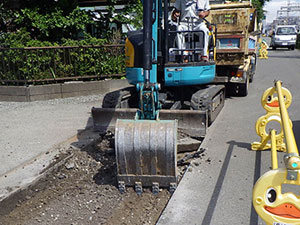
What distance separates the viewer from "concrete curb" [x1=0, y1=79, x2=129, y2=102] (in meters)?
9.32

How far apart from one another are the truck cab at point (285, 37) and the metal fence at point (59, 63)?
2578cm

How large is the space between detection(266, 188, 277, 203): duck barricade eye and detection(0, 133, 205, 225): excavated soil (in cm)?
152

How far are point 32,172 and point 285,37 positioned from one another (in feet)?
106

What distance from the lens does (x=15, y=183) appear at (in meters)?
4.17

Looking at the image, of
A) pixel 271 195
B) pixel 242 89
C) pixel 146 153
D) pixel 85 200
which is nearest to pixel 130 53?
pixel 146 153

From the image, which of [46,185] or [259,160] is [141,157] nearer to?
[46,185]

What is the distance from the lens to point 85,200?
3912 millimetres

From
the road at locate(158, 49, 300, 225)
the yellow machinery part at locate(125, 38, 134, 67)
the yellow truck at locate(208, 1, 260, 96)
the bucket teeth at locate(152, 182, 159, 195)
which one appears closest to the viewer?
the road at locate(158, 49, 300, 225)

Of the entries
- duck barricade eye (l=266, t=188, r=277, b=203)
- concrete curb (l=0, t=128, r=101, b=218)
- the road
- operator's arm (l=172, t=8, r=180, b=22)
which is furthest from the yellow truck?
duck barricade eye (l=266, t=188, r=277, b=203)

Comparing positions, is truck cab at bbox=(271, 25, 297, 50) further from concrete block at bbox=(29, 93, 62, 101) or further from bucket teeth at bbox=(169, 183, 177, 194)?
bucket teeth at bbox=(169, 183, 177, 194)

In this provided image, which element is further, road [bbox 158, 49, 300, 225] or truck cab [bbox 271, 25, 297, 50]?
truck cab [bbox 271, 25, 297, 50]

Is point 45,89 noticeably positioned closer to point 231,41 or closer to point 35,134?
point 35,134

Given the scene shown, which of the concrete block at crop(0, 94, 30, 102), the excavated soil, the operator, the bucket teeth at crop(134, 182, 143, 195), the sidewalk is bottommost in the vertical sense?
the excavated soil

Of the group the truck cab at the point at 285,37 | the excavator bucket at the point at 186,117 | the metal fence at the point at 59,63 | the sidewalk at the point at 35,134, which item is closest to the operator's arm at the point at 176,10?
the excavator bucket at the point at 186,117
